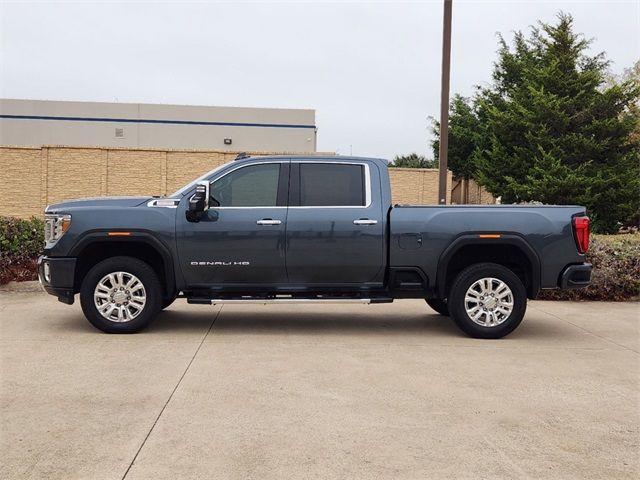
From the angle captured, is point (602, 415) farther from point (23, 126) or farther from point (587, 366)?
point (23, 126)

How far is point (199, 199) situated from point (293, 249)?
119 centimetres

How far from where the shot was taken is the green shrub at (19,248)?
11070mm

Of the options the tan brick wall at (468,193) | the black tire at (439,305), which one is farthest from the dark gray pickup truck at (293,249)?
the tan brick wall at (468,193)

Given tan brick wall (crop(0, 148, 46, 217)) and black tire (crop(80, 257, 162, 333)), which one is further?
tan brick wall (crop(0, 148, 46, 217))

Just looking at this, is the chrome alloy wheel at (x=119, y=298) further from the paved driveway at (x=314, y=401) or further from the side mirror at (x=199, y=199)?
the side mirror at (x=199, y=199)

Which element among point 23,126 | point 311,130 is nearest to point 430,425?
point 311,130

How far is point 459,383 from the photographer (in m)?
5.80

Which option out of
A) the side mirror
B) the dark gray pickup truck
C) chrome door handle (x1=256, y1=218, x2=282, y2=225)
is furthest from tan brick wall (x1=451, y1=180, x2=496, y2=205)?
the side mirror

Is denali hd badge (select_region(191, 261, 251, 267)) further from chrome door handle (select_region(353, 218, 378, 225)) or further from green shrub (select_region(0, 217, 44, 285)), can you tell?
green shrub (select_region(0, 217, 44, 285))

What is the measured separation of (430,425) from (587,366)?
2.63 meters

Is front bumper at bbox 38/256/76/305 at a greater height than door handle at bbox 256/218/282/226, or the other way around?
door handle at bbox 256/218/282/226

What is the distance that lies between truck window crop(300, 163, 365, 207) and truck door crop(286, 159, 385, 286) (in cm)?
1

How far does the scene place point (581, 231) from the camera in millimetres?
7688

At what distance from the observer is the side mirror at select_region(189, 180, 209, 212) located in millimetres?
7453
